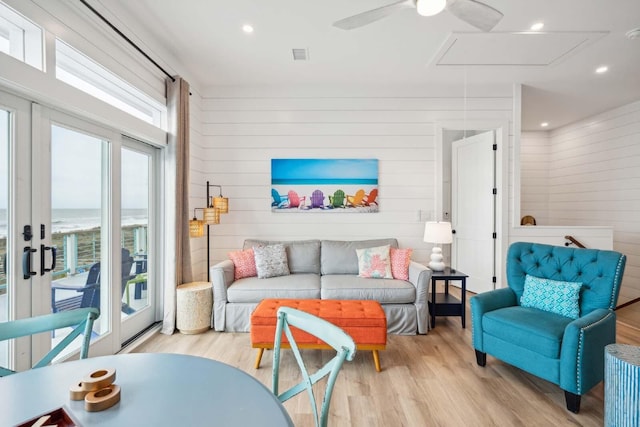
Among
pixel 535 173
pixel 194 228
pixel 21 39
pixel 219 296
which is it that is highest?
pixel 21 39

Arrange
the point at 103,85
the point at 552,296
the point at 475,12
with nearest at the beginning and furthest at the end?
the point at 475,12 → the point at 552,296 → the point at 103,85

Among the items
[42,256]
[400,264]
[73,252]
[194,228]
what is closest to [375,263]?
[400,264]

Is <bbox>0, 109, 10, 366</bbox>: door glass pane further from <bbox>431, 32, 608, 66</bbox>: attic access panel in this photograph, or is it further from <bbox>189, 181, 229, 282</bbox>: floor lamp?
<bbox>431, 32, 608, 66</bbox>: attic access panel

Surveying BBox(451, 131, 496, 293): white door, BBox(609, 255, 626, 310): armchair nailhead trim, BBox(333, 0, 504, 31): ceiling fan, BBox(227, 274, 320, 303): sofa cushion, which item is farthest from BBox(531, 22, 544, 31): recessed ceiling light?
BBox(227, 274, 320, 303): sofa cushion

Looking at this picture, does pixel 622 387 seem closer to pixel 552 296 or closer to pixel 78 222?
pixel 552 296

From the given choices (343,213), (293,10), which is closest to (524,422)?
(343,213)

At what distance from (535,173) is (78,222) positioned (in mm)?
7283

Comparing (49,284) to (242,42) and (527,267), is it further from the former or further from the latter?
(527,267)

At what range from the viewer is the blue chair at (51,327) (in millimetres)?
1220

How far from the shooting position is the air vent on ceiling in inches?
129

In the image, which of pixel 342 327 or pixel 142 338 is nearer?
pixel 342 327

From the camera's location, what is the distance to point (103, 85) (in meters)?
2.56

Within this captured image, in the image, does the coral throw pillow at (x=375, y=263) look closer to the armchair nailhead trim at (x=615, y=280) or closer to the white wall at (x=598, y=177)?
the armchair nailhead trim at (x=615, y=280)

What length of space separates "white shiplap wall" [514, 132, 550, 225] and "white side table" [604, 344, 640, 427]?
5.15 m
